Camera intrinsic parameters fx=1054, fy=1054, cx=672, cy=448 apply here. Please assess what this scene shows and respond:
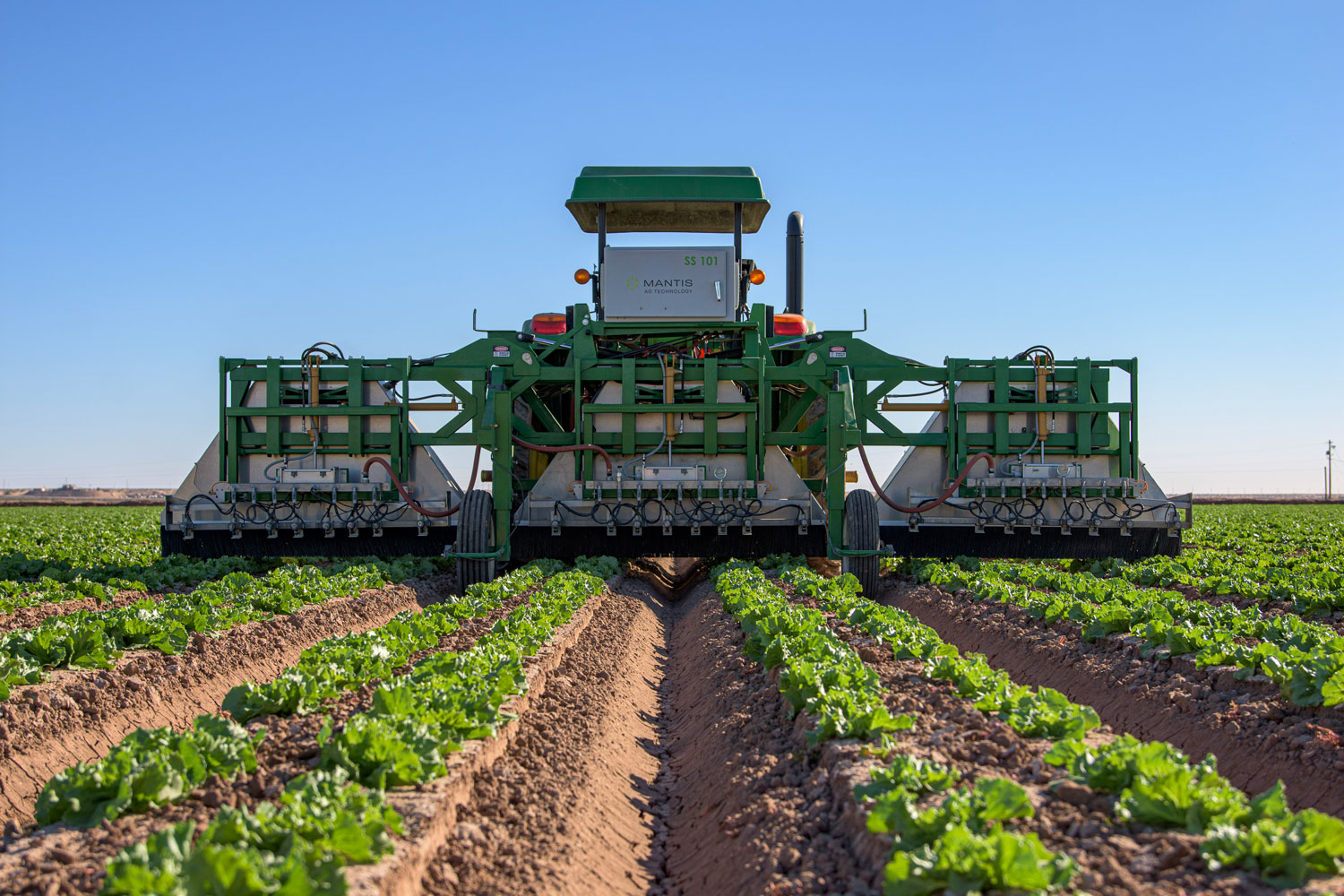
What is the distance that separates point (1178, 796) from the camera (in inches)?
143

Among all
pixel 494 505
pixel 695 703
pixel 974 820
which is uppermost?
pixel 494 505

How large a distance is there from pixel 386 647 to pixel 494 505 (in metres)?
4.48

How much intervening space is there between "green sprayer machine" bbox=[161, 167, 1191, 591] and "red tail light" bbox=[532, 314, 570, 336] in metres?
0.64

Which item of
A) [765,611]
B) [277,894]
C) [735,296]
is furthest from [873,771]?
[735,296]

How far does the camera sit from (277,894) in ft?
9.46

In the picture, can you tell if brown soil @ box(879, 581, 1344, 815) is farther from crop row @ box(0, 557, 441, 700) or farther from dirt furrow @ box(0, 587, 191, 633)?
dirt furrow @ box(0, 587, 191, 633)

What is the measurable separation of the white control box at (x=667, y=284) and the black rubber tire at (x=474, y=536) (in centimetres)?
263

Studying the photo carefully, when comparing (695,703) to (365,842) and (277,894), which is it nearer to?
(365,842)

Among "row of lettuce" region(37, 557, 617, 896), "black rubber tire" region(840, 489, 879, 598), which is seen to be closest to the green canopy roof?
"black rubber tire" region(840, 489, 879, 598)

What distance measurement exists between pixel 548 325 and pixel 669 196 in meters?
2.36

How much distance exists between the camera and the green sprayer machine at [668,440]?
11523 millimetres

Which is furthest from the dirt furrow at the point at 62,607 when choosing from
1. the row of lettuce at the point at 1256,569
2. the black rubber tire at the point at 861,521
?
the row of lettuce at the point at 1256,569

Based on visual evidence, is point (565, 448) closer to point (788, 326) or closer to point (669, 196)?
point (669, 196)

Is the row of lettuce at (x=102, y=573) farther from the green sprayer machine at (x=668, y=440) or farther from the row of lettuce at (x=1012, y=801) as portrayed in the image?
the row of lettuce at (x=1012, y=801)
